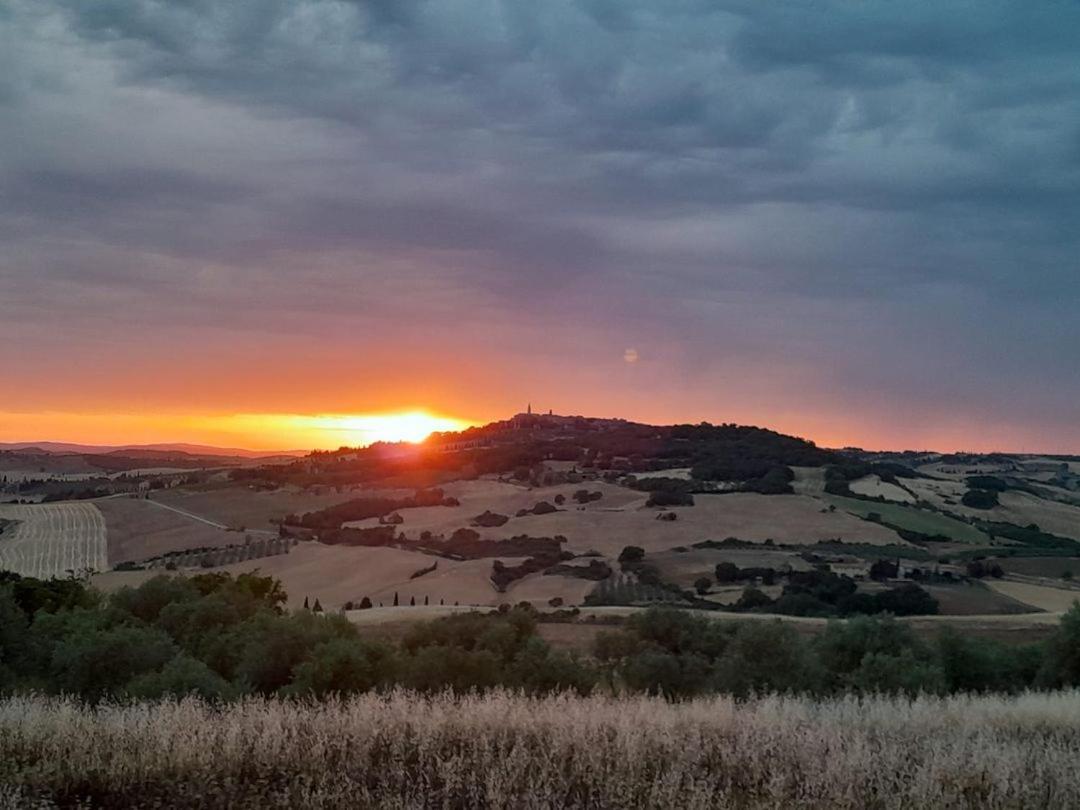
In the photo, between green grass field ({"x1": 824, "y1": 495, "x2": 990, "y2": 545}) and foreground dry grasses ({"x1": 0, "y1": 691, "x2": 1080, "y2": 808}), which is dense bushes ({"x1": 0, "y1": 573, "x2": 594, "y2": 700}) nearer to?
foreground dry grasses ({"x1": 0, "y1": 691, "x2": 1080, "y2": 808})

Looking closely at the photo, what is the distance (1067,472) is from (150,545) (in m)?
164

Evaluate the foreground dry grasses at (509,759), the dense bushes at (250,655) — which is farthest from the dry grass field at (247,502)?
the foreground dry grasses at (509,759)

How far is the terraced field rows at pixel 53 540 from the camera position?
79.3m

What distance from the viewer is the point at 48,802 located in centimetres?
844

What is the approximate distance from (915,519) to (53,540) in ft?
305

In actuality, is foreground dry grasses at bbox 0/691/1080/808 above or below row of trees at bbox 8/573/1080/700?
above

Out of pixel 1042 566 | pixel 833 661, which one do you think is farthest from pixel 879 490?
pixel 833 661

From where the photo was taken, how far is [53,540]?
93000 millimetres

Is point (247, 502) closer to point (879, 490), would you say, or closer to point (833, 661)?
point (879, 490)

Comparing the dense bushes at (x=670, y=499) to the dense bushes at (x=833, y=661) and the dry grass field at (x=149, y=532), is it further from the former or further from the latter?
the dense bushes at (x=833, y=661)

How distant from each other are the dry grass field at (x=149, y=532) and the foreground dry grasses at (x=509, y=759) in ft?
281

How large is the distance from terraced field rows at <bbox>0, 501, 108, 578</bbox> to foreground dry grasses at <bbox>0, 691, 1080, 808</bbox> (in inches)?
2709

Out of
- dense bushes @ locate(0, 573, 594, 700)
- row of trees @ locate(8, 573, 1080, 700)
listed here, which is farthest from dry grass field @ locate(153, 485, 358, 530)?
dense bushes @ locate(0, 573, 594, 700)

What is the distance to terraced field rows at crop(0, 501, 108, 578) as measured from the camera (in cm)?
7931
